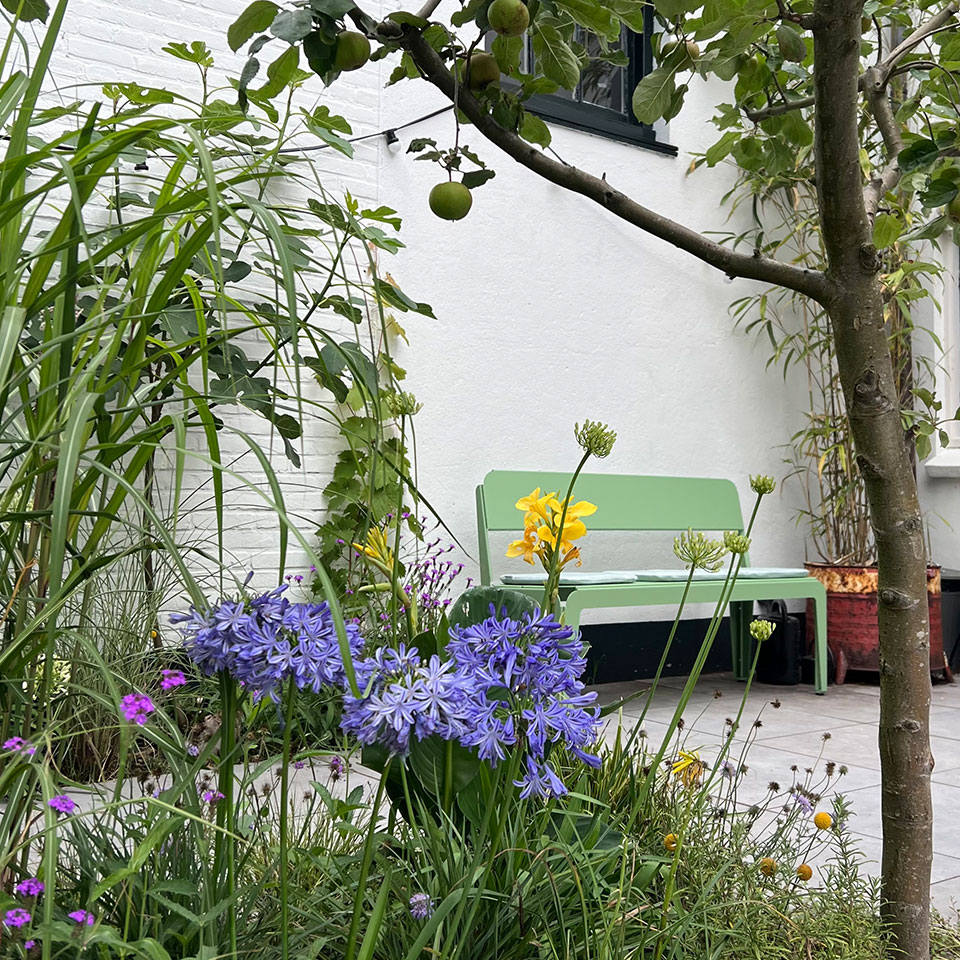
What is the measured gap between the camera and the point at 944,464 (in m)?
5.39

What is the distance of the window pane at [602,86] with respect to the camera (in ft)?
15.5

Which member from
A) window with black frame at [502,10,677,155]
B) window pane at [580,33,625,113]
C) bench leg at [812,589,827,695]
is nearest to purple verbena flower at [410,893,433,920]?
bench leg at [812,589,827,695]

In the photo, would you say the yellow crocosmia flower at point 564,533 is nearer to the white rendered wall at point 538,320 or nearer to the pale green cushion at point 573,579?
the white rendered wall at point 538,320

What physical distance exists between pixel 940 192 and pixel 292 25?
2.29ft

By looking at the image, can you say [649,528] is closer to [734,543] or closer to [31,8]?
[734,543]

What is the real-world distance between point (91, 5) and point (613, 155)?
7.30ft

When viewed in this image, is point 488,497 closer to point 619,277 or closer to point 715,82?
point 619,277

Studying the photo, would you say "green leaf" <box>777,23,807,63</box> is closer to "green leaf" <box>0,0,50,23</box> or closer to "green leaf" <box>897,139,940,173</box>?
"green leaf" <box>897,139,940,173</box>

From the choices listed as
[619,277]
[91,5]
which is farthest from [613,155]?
[91,5]

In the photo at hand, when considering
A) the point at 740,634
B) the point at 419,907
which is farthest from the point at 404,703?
the point at 740,634

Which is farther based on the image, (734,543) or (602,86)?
(602,86)

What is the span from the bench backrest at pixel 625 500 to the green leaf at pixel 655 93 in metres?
2.70

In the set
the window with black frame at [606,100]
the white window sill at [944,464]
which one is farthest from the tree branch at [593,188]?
the white window sill at [944,464]

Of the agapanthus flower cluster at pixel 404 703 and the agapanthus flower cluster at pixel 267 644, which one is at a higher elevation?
the agapanthus flower cluster at pixel 267 644
